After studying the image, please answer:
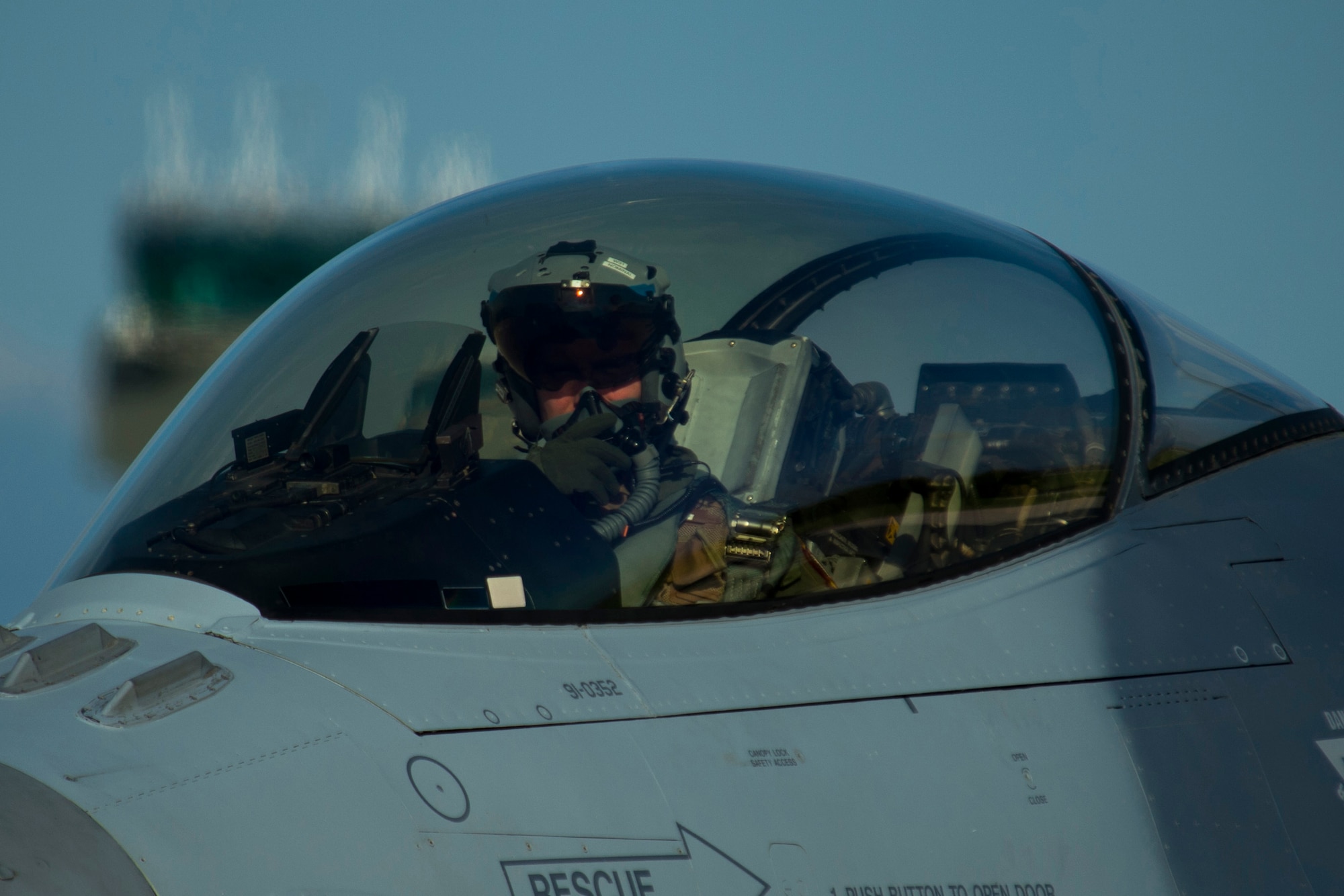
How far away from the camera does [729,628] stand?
1.66 metres

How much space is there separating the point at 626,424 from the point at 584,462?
0.14 m

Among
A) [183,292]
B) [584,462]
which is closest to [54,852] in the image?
[584,462]

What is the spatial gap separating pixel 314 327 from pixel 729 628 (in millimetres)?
1096

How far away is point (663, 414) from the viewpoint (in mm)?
1940

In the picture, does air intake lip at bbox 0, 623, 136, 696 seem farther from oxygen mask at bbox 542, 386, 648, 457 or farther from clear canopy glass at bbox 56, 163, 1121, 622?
oxygen mask at bbox 542, 386, 648, 457

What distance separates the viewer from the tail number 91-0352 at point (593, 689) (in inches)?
58.1

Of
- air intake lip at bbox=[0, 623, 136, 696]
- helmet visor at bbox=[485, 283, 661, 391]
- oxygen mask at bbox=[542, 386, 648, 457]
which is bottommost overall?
air intake lip at bbox=[0, 623, 136, 696]

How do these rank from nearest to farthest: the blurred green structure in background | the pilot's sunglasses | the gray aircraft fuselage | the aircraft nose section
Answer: the aircraft nose section < the gray aircraft fuselage < the pilot's sunglasses < the blurred green structure in background

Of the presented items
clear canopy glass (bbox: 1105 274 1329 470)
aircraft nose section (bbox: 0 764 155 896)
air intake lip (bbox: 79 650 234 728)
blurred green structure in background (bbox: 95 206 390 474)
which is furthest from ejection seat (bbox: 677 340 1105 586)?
blurred green structure in background (bbox: 95 206 390 474)

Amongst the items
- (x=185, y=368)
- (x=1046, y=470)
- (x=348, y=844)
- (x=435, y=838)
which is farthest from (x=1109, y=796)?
(x=185, y=368)

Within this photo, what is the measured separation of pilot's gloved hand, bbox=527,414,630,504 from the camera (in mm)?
1763

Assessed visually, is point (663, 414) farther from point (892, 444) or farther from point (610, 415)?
point (892, 444)

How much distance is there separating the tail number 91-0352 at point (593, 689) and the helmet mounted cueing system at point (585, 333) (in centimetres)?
55

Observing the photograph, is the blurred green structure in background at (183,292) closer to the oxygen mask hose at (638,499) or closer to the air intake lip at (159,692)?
the oxygen mask hose at (638,499)
